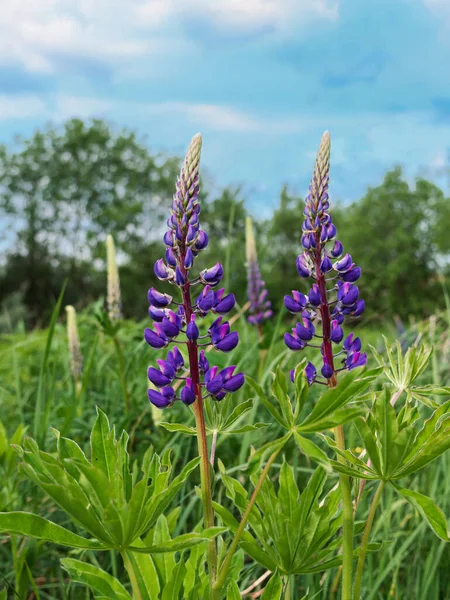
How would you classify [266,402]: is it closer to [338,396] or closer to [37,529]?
A: [338,396]

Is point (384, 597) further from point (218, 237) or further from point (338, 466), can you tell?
point (218, 237)

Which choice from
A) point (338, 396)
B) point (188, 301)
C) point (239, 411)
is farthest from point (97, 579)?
point (338, 396)

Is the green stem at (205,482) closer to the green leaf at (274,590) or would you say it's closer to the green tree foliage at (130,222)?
the green leaf at (274,590)

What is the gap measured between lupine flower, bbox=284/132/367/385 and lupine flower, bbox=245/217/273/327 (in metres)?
3.03

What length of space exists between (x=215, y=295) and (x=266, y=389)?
8.90 feet

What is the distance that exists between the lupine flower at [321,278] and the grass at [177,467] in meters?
1.15

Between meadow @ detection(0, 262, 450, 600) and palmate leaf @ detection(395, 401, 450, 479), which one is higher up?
palmate leaf @ detection(395, 401, 450, 479)

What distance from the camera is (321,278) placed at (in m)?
2.33

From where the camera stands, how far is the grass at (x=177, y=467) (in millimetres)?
3574

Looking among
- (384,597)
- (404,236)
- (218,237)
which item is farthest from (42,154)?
(384,597)

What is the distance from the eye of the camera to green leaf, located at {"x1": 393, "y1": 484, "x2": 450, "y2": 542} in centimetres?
200

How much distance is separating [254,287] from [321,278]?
3.46 metres

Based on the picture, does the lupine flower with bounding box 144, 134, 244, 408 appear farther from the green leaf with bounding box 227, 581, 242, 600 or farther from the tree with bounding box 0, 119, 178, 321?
the tree with bounding box 0, 119, 178, 321

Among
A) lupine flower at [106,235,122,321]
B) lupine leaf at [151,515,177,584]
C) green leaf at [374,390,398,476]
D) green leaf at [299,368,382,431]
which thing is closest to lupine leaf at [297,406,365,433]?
green leaf at [299,368,382,431]
